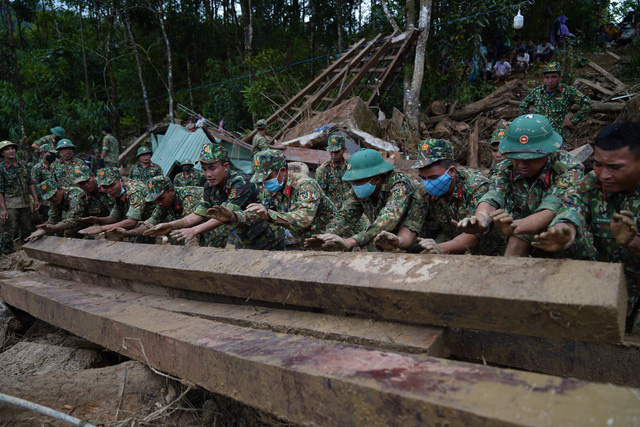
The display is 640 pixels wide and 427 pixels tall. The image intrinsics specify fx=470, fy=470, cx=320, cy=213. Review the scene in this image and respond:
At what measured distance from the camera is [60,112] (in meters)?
16.5

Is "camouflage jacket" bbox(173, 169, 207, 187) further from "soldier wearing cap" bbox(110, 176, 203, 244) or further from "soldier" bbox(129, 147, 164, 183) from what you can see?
"soldier wearing cap" bbox(110, 176, 203, 244)

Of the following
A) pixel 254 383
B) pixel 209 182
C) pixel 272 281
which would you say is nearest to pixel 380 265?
pixel 272 281

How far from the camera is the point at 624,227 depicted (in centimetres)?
215

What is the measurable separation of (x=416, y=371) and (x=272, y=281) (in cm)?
130

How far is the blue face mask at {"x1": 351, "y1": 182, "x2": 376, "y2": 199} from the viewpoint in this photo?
12.6 ft

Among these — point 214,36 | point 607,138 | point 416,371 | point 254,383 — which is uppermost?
point 214,36

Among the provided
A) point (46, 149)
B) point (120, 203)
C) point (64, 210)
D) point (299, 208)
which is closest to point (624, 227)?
point (299, 208)

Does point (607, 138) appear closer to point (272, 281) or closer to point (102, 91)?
point (272, 281)

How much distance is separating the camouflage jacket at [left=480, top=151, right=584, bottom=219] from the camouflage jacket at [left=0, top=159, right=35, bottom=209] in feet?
26.8

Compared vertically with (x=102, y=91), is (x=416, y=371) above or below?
below

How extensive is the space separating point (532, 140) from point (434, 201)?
104cm

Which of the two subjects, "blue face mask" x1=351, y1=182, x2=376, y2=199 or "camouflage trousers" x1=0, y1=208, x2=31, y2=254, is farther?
"camouflage trousers" x1=0, y1=208, x2=31, y2=254

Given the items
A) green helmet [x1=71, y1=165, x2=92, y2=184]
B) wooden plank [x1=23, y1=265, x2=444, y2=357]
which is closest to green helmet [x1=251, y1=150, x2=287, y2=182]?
wooden plank [x1=23, y1=265, x2=444, y2=357]

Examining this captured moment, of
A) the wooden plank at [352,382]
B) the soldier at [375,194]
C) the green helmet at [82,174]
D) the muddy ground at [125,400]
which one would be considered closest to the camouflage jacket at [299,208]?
the soldier at [375,194]
